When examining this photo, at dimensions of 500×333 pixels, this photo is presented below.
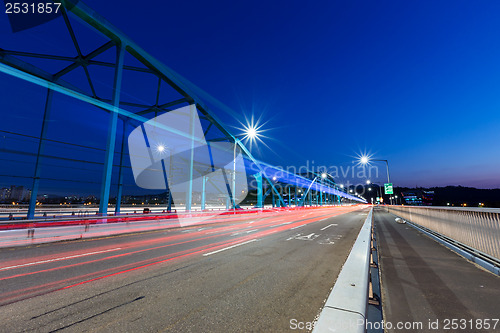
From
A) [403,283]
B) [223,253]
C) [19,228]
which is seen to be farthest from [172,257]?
[19,228]

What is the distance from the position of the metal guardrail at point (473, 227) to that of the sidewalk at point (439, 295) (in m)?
0.76

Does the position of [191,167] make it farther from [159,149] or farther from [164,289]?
[164,289]

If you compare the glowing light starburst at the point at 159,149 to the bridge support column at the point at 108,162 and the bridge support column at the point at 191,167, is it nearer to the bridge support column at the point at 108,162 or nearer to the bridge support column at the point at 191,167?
the bridge support column at the point at 191,167

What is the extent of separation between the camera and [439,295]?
12.6ft

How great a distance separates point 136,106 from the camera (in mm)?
27938

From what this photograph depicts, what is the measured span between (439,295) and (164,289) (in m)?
5.27

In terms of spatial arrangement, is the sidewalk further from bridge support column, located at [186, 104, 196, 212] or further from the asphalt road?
bridge support column, located at [186, 104, 196, 212]

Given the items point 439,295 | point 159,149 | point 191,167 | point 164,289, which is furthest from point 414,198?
point 164,289

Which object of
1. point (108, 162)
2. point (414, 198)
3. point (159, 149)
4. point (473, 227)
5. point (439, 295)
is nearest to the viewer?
point (439, 295)

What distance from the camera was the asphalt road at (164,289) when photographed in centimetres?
312

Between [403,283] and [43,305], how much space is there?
276 inches

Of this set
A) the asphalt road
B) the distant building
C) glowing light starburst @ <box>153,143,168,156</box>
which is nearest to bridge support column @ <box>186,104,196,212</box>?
glowing light starburst @ <box>153,143,168,156</box>

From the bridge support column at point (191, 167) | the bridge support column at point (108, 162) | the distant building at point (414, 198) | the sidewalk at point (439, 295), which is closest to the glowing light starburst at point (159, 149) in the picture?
the bridge support column at point (191, 167)

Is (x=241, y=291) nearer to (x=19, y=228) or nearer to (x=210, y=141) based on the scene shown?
(x=19, y=228)
